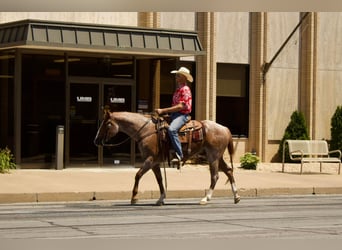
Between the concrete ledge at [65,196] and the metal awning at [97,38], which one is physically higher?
the metal awning at [97,38]

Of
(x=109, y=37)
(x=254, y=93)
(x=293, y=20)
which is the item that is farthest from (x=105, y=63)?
(x=293, y=20)

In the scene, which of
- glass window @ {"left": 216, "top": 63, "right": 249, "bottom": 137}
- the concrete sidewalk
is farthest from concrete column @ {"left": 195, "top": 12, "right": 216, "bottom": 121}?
the concrete sidewalk

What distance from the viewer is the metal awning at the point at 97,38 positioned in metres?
17.6

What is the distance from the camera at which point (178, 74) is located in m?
11.8

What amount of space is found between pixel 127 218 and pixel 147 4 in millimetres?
→ 7661

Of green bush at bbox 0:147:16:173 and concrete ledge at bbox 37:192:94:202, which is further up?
green bush at bbox 0:147:16:173

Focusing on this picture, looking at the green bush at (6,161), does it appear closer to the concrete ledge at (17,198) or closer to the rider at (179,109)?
the concrete ledge at (17,198)

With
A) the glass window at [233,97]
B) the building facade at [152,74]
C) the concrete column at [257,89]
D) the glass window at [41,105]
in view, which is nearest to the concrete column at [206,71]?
the building facade at [152,74]

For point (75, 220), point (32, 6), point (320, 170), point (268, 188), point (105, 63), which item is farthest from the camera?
point (320, 170)

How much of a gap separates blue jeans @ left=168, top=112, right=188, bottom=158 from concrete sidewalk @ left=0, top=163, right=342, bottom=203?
96.7 inches

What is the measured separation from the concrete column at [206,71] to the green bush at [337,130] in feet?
16.0

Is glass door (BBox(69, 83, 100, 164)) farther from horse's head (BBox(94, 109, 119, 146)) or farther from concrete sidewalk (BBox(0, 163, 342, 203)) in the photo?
horse's head (BBox(94, 109, 119, 146))

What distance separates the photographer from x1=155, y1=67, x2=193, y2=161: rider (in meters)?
11.8

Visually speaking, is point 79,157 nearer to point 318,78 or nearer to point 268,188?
point 268,188
